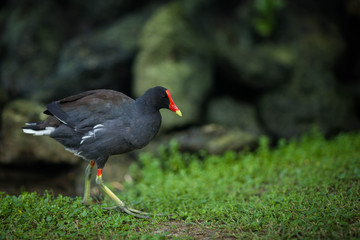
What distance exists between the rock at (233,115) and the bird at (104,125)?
4830mm

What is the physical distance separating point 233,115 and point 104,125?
5.56 m

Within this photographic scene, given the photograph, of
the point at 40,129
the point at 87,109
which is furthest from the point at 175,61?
the point at 40,129

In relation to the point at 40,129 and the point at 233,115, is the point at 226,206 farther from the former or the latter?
the point at 233,115

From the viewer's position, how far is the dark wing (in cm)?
464

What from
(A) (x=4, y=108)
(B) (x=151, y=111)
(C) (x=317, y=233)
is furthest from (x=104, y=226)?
(A) (x=4, y=108)

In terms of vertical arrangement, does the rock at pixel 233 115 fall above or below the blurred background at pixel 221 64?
below

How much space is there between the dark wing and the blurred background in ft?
11.5

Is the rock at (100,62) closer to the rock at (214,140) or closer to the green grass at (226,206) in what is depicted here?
the rock at (214,140)

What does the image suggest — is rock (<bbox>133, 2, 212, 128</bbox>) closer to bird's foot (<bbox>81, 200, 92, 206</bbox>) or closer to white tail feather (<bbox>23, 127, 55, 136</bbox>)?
bird's foot (<bbox>81, 200, 92, 206</bbox>)

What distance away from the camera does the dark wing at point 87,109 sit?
15.2 ft

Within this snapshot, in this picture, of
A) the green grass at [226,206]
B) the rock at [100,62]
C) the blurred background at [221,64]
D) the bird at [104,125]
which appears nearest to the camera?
the green grass at [226,206]

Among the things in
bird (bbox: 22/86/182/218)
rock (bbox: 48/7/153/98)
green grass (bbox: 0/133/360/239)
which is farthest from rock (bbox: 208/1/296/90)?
bird (bbox: 22/86/182/218)

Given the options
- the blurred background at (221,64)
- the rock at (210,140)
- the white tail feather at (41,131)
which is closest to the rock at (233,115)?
the blurred background at (221,64)

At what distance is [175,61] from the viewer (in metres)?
9.24
